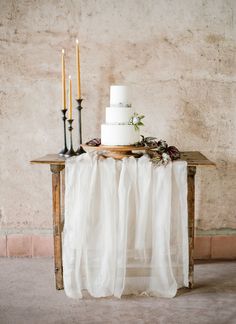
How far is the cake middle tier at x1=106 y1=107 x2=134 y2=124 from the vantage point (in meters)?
2.04

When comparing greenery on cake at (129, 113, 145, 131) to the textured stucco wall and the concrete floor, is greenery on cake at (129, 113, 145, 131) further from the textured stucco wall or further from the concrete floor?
the concrete floor

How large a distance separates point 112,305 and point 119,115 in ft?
3.46

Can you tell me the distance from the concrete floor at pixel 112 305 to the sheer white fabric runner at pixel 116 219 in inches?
3.0

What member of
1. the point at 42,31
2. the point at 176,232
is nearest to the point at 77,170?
the point at 176,232

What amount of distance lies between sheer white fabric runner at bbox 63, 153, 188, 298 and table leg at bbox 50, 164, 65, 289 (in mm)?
74

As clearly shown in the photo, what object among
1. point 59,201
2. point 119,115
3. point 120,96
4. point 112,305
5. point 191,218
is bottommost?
point 112,305

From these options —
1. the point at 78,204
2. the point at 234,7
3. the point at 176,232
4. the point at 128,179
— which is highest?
the point at 234,7

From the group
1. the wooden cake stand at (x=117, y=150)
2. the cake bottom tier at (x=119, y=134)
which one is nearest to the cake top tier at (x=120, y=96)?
the cake bottom tier at (x=119, y=134)

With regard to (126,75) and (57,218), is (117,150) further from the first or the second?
(126,75)

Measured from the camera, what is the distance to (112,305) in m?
2.01

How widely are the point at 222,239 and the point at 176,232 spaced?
0.73 meters

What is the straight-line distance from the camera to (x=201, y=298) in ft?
6.84

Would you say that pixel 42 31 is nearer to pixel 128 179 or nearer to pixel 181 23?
pixel 181 23

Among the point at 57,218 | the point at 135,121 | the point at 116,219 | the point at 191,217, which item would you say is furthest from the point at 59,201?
the point at 191,217
